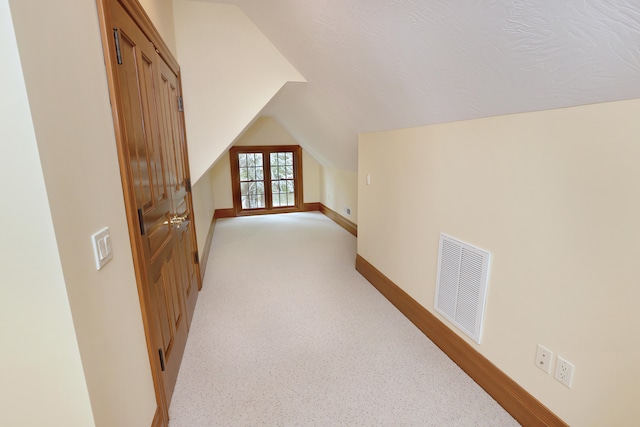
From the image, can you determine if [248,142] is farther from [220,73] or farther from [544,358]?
[544,358]

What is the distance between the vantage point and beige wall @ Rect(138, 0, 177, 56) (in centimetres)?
180

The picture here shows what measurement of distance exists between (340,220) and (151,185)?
3.99 metres

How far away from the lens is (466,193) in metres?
1.82

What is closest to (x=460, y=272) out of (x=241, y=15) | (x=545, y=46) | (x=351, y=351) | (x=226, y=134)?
(x=351, y=351)

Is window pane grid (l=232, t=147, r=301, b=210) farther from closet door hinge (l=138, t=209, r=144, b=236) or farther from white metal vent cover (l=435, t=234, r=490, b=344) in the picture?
closet door hinge (l=138, t=209, r=144, b=236)

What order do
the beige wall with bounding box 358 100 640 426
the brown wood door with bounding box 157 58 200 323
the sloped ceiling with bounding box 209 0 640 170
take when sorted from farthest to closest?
the brown wood door with bounding box 157 58 200 323 < the beige wall with bounding box 358 100 640 426 < the sloped ceiling with bounding box 209 0 640 170

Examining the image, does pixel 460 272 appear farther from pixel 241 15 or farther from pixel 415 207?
pixel 241 15

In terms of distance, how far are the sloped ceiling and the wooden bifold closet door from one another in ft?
3.28

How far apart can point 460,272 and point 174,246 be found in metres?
1.84

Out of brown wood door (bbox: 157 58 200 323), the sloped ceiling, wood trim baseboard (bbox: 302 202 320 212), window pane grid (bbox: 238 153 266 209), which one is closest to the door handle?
brown wood door (bbox: 157 58 200 323)

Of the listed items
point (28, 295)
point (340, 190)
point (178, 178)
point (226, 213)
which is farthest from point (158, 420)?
point (226, 213)

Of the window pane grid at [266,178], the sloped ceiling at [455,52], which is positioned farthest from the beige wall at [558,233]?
the window pane grid at [266,178]


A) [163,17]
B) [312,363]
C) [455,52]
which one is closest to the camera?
[455,52]

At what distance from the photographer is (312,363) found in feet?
6.57
